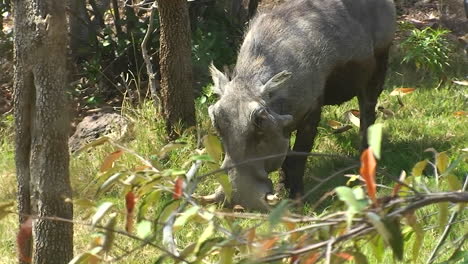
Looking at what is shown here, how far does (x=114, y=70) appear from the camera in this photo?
31.2 ft

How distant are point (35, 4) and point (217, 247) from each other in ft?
6.61

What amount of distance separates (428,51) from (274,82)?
3556 millimetres

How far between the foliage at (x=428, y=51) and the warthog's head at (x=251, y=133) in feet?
11.2

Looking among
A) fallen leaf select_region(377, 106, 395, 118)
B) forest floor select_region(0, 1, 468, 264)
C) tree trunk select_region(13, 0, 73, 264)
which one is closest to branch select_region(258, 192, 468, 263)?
tree trunk select_region(13, 0, 73, 264)

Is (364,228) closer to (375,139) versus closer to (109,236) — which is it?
(375,139)

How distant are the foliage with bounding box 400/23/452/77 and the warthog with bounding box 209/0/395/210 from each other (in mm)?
1609

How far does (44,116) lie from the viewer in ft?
12.6

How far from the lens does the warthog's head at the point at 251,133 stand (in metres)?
5.77

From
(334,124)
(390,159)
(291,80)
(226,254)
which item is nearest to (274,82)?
(291,80)

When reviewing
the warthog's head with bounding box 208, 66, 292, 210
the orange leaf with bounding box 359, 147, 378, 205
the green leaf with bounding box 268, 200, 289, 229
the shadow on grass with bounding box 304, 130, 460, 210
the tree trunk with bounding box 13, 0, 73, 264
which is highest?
the orange leaf with bounding box 359, 147, 378, 205

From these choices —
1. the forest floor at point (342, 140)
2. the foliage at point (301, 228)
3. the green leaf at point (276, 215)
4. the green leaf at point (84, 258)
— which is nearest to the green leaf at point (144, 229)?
the foliage at point (301, 228)

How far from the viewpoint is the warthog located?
5.94 meters

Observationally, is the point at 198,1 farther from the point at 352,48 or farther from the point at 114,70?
the point at 352,48

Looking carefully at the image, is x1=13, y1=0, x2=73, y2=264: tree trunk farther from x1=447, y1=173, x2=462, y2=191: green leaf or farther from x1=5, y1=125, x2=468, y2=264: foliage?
x1=447, y1=173, x2=462, y2=191: green leaf
